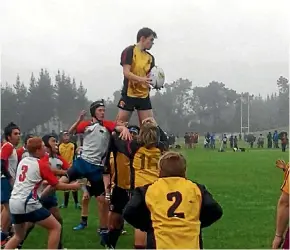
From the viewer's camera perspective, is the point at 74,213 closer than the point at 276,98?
Yes

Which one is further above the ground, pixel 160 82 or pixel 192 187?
pixel 160 82

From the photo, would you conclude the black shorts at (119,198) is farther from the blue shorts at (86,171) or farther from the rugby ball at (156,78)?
the rugby ball at (156,78)

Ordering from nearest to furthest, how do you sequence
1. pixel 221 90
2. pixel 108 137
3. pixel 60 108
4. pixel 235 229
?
pixel 108 137 < pixel 235 229 < pixel 60 108 < pixel 221 90

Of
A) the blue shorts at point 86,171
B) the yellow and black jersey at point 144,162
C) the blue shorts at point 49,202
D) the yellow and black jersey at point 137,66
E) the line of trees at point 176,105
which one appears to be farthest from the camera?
the line of trees at point 176,105

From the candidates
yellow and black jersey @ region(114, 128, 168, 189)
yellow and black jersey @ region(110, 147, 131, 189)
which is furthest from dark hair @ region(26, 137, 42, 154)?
yellow and black jersey @ region(110, 147, 131, 189)

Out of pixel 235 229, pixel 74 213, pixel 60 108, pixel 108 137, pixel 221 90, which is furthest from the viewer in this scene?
pixel 221 90

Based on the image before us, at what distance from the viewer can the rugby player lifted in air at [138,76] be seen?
335 inches

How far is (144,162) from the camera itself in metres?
6.98

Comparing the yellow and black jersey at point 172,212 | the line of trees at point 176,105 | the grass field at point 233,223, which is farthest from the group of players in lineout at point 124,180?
the line of trees at point 176,105

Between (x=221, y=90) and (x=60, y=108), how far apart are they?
45.0 m

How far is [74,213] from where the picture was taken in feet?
39.3

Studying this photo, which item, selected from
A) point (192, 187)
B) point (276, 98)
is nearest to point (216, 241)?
point (192, 187)

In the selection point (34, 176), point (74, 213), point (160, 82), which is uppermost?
point (160, 82)

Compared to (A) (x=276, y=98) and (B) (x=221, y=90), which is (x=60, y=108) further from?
(A) (x=276, y=98)
